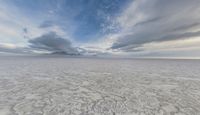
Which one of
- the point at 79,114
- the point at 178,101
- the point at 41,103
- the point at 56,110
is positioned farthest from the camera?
the point at 178,101

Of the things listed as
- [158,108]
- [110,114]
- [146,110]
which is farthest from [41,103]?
[158,108]

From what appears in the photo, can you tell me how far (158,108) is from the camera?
→ 2279 mm

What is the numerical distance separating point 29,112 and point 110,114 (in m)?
1.76

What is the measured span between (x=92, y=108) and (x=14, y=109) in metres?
1.77

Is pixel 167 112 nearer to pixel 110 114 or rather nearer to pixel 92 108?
pixel 110 114

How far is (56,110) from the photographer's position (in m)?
2.17

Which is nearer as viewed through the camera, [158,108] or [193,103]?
[158,108]

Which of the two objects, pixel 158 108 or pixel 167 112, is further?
pixel 158 108

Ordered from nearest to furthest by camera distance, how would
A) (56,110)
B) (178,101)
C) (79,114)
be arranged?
(79,114), (56,110), (178,101)

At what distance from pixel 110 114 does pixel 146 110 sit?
34.2 inches

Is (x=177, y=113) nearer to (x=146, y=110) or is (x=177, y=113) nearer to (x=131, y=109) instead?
(x=146, y=110)

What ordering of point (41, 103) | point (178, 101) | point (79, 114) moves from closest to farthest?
1. point (79, 114)
2. point (41, 103)
3. point (178, 101)

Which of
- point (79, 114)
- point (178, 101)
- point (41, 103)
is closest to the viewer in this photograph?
point (79, 114)

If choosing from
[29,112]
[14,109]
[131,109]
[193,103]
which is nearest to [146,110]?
[131,109]
